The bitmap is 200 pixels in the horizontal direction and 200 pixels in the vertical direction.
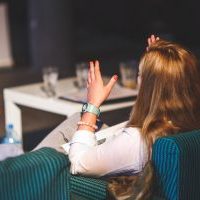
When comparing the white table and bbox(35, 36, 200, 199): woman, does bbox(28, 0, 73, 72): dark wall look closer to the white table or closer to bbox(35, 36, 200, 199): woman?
the white table

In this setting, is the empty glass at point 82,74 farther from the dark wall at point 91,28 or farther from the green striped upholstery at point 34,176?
the dark wall at point 91,28

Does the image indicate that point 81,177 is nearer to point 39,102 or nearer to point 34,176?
point 34,176

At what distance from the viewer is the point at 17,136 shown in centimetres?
409

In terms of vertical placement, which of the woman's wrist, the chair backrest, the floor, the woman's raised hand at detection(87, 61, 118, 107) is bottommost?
the floor

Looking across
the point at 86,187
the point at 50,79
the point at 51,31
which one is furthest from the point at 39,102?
the point at 51,31

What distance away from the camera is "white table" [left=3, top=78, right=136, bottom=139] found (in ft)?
11.8

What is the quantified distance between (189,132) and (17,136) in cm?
225

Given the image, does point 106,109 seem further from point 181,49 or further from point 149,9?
point 149,9

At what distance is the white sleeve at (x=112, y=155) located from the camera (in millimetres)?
2061

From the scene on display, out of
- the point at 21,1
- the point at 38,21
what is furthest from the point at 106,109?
the point at 21,1

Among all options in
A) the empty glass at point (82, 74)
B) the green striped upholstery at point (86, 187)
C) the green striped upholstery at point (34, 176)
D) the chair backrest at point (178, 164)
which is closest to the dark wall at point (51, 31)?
the empty glass at point (82, 74)

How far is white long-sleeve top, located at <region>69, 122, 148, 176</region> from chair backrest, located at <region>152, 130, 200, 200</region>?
120mm

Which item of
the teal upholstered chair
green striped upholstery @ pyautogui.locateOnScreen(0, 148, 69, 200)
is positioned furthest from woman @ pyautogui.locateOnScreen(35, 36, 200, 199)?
green striped upholstery @ pyautogui.locateOnScreen(0, 148, 69, 200)

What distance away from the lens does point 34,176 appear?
1.71 meters
